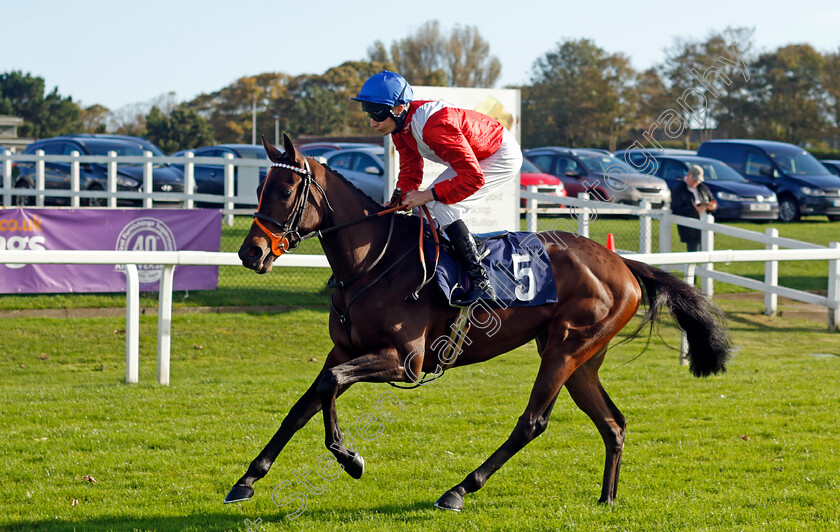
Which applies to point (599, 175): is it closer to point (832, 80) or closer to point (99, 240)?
point (99, 240)

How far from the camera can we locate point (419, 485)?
185 inches

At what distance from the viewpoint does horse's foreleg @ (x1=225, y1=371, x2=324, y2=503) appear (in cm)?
413

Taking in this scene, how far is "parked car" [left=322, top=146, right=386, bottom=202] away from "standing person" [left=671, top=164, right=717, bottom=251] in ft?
17.5

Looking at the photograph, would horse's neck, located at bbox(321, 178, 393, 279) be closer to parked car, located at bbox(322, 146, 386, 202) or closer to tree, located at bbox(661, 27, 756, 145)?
parked car, located at bbox(322, 146, 386, 202)

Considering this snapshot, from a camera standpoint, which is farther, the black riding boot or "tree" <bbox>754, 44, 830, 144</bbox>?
"tree" <bbox>754, 44, 830, 144</bbox>

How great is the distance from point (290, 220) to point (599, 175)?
15.6m

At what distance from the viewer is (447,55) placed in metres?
74.6

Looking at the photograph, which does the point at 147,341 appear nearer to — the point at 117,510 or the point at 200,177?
the point at 117,510

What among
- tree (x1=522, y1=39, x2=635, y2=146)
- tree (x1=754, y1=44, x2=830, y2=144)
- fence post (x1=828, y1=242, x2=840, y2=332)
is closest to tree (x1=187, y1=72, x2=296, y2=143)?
tree (x1=522, y1=39, x2=635, y2=146)

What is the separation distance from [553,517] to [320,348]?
5257 millimetres

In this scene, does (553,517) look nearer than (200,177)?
Yes

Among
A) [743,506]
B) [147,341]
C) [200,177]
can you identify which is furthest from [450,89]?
[200,177]

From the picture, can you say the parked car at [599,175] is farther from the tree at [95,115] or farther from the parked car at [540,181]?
the tree at [95,115]

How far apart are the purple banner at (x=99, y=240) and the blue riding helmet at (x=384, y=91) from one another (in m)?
5.96
